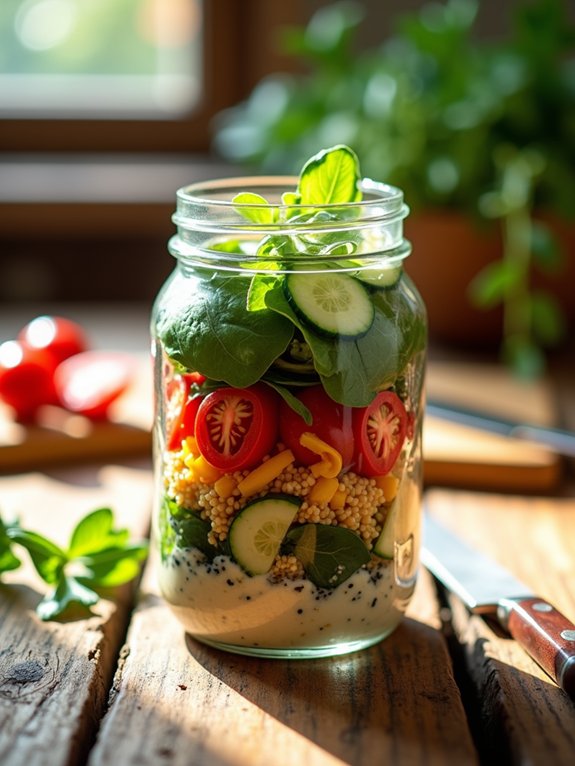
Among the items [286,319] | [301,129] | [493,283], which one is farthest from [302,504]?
[301,129]

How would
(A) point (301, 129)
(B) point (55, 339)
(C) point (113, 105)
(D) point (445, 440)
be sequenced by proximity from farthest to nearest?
(C) point (113, 105), (A) point (301, 129), (B) point (55, 339), (D) point (445, 440)

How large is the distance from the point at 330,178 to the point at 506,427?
2.06ft

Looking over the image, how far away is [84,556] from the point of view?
3.25 feet

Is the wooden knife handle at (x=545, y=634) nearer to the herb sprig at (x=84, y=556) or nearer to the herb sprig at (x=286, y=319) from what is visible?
the herb sprig at (x=286, y=319)

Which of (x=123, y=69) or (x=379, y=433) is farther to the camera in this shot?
(x=123, y=69)

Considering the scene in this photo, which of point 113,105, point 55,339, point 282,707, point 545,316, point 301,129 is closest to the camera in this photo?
point 282,707

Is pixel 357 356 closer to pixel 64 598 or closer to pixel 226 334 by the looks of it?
pixel 226 334

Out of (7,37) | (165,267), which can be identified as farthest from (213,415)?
(7,37)

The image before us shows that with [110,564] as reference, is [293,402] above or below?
above

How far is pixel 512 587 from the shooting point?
948mm

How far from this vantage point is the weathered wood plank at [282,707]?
727 millimetres

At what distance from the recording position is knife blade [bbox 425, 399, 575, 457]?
1.34 m

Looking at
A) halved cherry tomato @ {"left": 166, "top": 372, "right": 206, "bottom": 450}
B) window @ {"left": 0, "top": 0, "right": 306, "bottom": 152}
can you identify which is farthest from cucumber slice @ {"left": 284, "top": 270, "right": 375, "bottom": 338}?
window @ {"left": 0, "top": 0, "right": 306, "bottom": 152}

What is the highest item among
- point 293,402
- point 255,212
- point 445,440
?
point 255,212
